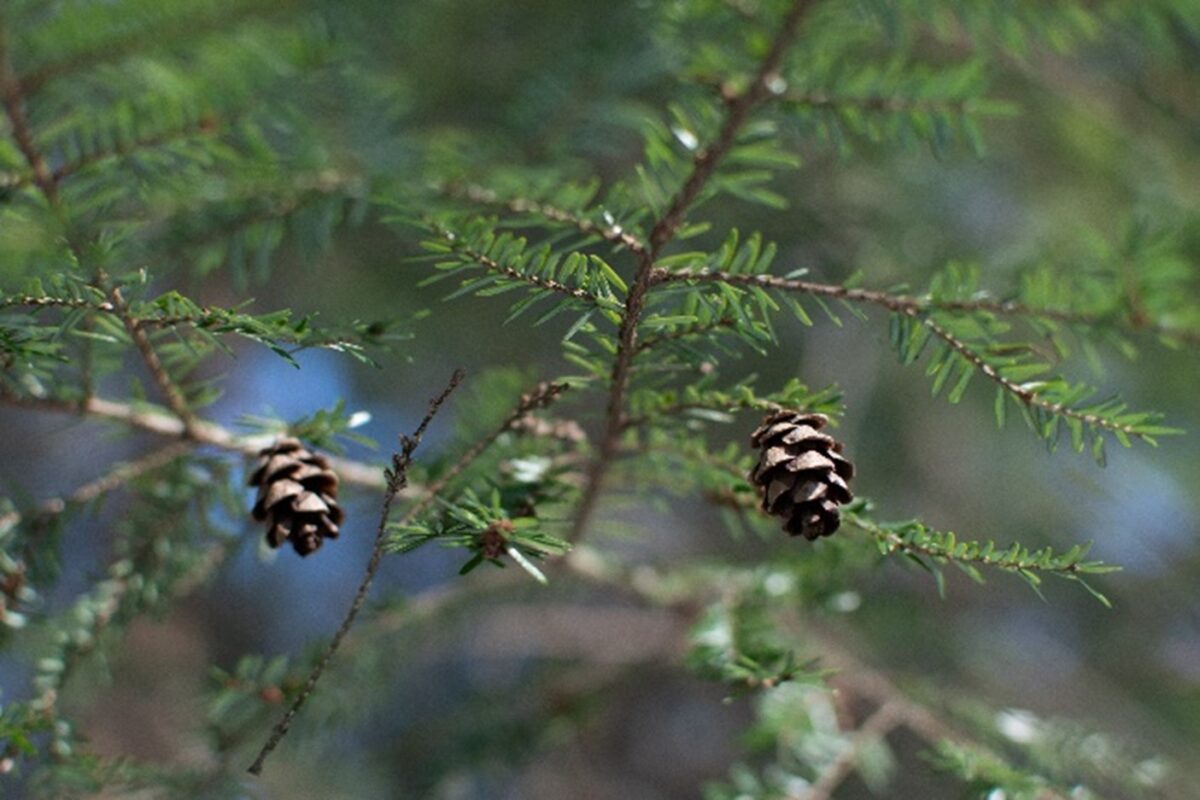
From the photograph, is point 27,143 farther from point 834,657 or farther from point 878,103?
point 834,657

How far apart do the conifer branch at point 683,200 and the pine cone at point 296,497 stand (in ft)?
0.54

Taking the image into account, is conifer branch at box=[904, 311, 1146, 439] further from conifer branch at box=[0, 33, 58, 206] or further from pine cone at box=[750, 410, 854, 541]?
conifer branch at box=[0, 33, 58, 206]

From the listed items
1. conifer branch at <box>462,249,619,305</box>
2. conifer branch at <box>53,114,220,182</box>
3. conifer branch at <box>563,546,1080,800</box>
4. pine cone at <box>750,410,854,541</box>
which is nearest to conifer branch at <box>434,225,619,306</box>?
conifer branch at <box>462,249,619,305</box>

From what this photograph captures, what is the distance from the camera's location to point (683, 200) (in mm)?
567

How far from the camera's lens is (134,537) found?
75cm

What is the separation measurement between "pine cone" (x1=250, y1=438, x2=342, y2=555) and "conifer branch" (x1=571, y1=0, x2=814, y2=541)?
165 millimetres

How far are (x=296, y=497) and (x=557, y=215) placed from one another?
0.68 ft

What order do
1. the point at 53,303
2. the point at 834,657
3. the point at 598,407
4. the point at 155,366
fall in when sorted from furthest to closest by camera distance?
the point at 598,407, the point at 834,657, the point at 155,366, the point at 53,303

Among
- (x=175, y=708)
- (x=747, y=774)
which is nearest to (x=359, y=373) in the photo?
(x=175, y=708)

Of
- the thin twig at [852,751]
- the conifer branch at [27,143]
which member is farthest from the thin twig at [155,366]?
the thin twig at [852,751]

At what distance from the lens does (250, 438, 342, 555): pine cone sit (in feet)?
1.92

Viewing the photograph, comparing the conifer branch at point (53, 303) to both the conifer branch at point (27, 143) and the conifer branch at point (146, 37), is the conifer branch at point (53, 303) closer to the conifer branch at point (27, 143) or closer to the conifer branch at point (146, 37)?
the conifer branch at point (27, 143)

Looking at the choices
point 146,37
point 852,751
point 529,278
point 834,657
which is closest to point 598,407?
point 834,657

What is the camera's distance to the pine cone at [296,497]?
58 centimetres
